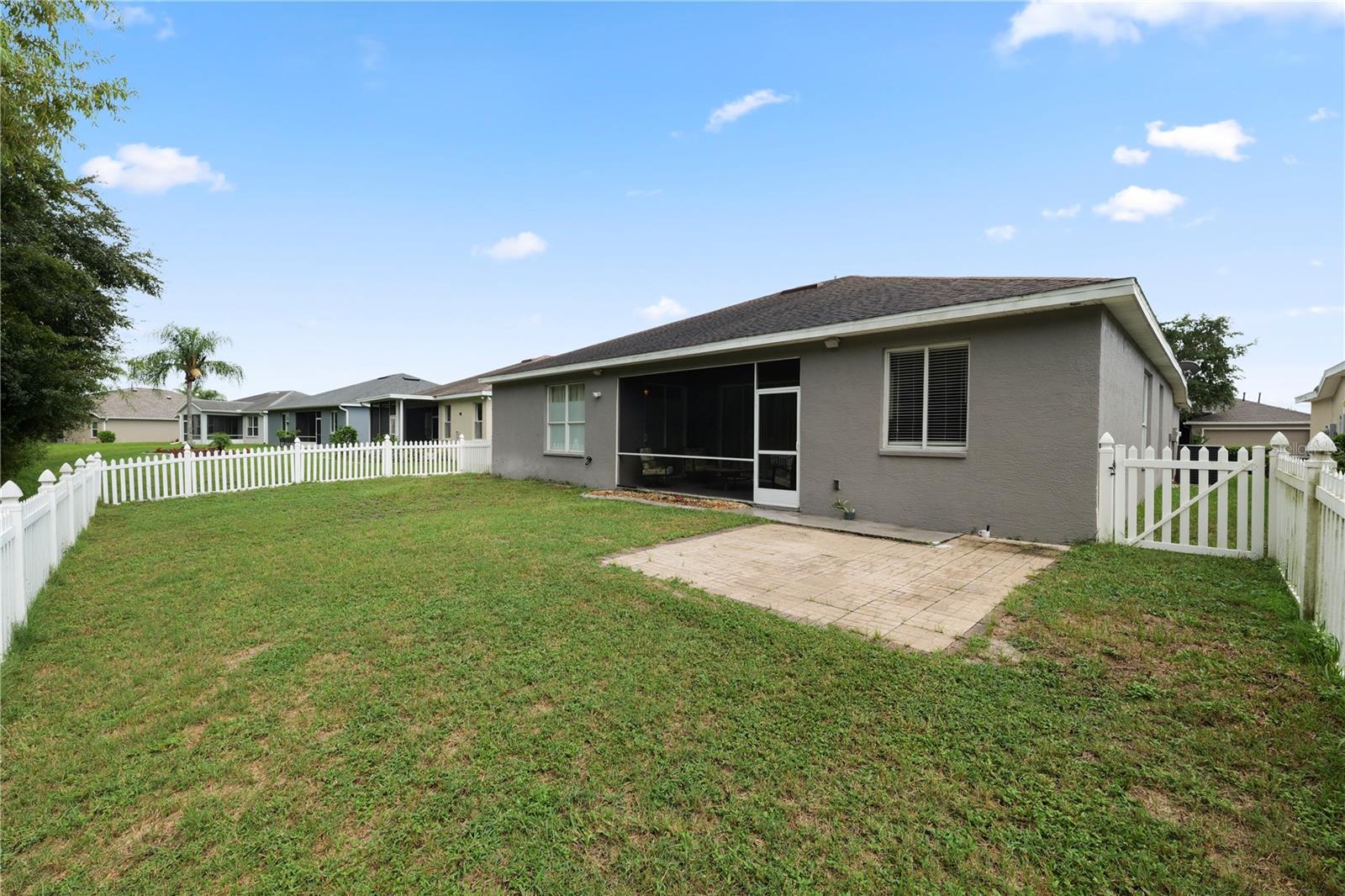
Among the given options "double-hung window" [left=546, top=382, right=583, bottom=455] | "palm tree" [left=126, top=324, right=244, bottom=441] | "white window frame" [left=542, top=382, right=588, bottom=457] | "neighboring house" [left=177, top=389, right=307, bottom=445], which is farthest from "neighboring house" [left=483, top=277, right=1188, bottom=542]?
"neighboring house" [left=177, top=389, right=307, bottom=445]

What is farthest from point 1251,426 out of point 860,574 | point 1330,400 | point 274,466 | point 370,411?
point 370,411

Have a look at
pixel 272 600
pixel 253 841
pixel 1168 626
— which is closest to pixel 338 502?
pixel 272 600

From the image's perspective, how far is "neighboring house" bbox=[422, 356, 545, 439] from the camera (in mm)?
20984

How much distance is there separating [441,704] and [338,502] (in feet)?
29.8

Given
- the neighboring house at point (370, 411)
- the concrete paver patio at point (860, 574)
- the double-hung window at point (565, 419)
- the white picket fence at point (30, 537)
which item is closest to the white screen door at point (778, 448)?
the concrete paver patio at point (860, 574)

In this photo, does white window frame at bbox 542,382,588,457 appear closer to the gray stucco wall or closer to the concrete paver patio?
the concrete paver patio

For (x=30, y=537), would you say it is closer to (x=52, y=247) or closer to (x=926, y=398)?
(x=926, y=398)

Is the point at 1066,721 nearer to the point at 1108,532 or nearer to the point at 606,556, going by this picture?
the point at 606,556

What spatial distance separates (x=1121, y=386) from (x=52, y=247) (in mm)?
22086

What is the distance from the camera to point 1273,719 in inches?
103

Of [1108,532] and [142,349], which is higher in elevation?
[142,349]

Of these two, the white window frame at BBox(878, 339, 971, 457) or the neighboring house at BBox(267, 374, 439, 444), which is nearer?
the white window frame at BBox(878, 339, 971, 457)

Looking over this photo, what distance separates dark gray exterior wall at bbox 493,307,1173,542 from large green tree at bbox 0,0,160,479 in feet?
32.3

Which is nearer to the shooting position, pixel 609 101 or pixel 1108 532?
pixel 1108 532
